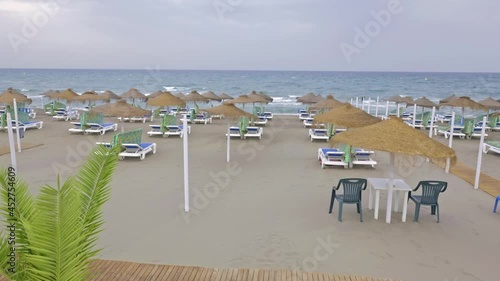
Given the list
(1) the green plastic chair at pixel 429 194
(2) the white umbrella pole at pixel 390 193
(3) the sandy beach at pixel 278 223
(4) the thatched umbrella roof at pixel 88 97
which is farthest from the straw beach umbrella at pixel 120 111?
(1) the green plastic chair at pixel 429 194

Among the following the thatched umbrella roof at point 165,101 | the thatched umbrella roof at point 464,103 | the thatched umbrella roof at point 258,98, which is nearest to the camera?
the thatched umbrella roof at point 165,101

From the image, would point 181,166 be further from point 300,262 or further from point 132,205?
point 300,262

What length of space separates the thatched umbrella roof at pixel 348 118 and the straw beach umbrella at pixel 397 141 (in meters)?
2.90

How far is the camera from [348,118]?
29.8 feet

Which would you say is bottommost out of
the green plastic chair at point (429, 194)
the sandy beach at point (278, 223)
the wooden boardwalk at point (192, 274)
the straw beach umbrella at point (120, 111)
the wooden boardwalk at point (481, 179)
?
the sandy beach at point (278, 223)

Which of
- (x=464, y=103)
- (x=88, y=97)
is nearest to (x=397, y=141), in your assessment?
(x=464, y=103)

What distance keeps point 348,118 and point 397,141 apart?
364 centimetres

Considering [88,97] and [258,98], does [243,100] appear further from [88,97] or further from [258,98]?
[88,97]

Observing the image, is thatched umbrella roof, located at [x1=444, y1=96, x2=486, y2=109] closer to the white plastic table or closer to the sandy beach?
the sandy beach

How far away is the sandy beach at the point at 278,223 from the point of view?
470 centimetres

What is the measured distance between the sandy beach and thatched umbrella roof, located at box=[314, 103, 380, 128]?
1.34 meters

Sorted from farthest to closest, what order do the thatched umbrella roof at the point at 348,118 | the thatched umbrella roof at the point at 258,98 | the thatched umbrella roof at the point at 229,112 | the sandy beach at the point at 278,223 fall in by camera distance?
the thatched umbrella roof at the point at 258,98 < the thatched umbrella roof at the point at 229,112 < the thatched umbrella roof at the point at 348,118 < the sandy beach at the point at 278,223

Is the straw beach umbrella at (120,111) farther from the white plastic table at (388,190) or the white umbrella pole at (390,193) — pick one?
the white umbrella pole at (390,193)

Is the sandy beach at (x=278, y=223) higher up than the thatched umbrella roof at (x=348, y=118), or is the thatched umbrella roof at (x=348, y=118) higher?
the thatched umbrella roof at (x=348, y=118)
